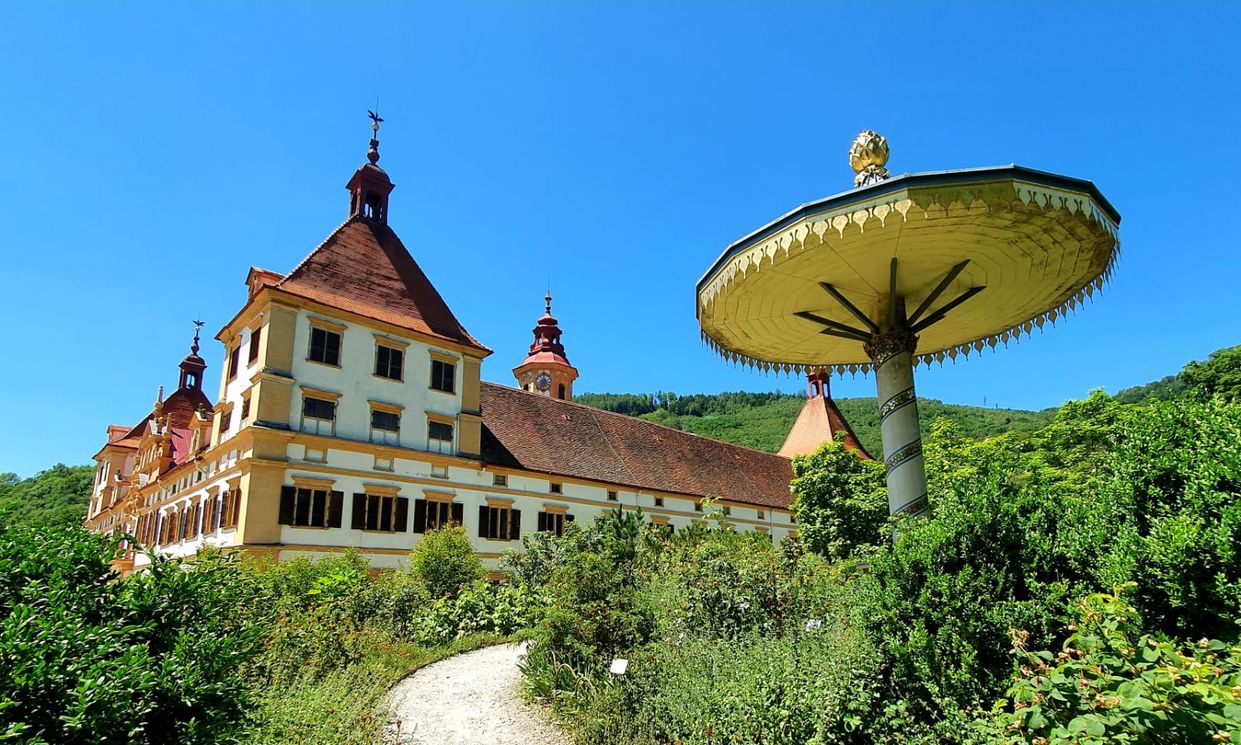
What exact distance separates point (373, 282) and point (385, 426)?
6420 millimetres

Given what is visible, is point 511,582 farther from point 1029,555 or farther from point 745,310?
point 1029,555

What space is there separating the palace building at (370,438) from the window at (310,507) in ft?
0.15

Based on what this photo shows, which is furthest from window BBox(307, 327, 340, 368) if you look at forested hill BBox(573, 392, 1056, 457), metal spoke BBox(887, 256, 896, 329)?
forested hill BBox(573, 392, 1056, 457)

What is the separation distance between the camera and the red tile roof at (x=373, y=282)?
26562mm

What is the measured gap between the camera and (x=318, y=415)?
24.9 metres

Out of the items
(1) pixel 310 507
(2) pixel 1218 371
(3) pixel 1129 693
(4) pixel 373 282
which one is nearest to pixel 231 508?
(1) pixel 310 507

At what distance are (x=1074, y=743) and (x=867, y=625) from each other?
3323mm

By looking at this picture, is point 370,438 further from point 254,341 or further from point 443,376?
point 254,341

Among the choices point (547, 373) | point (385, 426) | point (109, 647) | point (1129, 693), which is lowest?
point (1129, 693)

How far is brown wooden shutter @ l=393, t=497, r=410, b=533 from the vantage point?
26.0m

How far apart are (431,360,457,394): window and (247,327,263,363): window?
261 inches

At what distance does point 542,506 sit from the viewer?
102 feet

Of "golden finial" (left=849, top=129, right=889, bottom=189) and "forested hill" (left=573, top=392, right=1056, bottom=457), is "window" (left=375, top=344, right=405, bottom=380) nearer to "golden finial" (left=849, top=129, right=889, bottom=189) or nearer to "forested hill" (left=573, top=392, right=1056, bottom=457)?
"golden finial" (left=849, top=129, right=889, bottom=189)

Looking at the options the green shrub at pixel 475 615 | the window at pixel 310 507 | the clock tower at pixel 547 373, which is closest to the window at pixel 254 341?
the window at pixel 310 507
